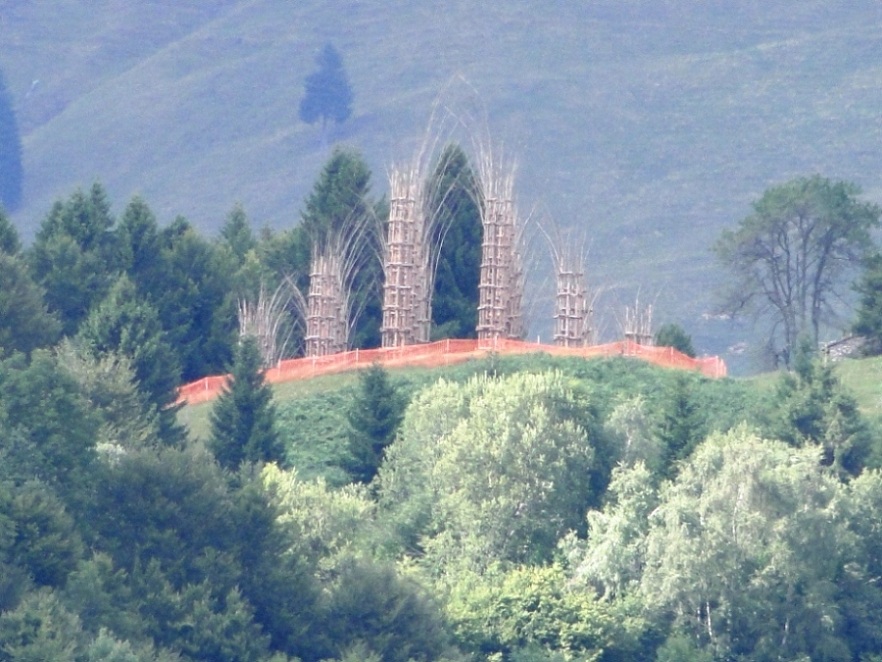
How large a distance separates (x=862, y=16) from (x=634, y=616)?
117066 millimetres

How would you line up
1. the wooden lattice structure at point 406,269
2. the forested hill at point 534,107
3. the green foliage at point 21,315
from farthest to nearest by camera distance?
1. the forested hill at point 534,107
2. the wooden lattice structure at point 406,269
3. the green foliage at point 21,315

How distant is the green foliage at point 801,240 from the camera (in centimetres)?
8412

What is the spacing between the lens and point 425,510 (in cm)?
5669

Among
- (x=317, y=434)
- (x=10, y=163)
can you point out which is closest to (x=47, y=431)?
(x=317, y=434)

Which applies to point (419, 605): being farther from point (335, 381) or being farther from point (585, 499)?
point (335, 381)

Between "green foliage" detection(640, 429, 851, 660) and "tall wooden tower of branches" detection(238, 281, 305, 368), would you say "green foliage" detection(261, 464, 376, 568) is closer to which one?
"green foliage" detection(640, 429, 851, 660)

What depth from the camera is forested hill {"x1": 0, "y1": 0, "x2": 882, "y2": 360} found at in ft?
451

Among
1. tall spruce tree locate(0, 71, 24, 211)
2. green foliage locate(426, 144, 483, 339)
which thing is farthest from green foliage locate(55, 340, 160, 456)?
tall spruce tree locate(0, 71, 24, 211)

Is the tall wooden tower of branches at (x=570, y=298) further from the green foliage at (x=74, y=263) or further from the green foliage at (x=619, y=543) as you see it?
the green foliage at (x=619, y=543)

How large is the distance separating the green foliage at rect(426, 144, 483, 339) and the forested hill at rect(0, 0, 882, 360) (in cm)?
4035

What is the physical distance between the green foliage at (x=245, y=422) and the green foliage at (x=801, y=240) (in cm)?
2544

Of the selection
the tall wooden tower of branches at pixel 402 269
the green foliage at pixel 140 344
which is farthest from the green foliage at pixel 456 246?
the green foliage at pixel 140 344

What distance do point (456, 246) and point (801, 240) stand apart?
14942mm

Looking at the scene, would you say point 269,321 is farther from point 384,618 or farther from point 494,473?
point 384,618
